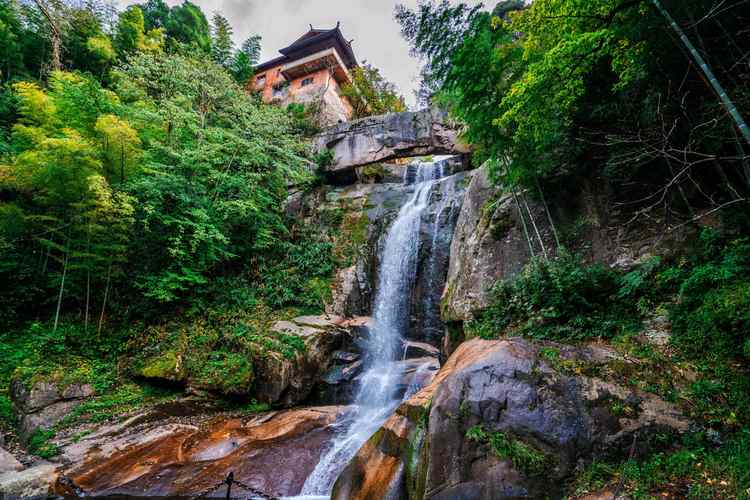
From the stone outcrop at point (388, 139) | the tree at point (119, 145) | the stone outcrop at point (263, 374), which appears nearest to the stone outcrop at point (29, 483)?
the stone outcrop at point (263, 374)

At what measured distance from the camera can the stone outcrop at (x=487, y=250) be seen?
7.09m

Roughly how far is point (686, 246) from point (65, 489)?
1089 cm

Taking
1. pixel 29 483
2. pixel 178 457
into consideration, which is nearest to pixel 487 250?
pixel 178 457

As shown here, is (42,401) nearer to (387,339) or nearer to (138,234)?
(138,234)

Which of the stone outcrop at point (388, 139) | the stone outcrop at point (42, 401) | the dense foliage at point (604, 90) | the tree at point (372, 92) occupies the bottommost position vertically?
the stone outcrop at point (42, 401)

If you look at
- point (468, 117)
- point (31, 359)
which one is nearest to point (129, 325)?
point (31, 359)

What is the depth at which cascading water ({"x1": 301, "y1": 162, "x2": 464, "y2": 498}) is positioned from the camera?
624 centimetres

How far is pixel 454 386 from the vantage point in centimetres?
397

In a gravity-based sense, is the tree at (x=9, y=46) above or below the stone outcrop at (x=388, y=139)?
above

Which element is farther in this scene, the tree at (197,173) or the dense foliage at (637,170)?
the tree at (197,173)

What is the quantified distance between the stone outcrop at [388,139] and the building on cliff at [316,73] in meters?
4.80

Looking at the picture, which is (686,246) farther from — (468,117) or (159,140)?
(159,140)

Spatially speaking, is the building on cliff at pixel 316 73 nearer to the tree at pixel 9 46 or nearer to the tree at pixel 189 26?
the tree at pixel 189 26

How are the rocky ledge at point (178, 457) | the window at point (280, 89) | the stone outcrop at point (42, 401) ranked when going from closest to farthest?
the rocky ledge at point (178, 457) → the stone outcrop at point (42, 401) → the window at point (280, 89)
